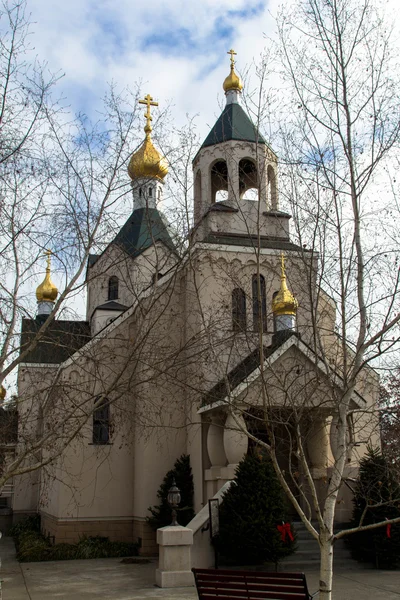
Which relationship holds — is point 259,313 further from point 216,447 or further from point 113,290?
point 113,290

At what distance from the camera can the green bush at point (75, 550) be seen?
16.5 m

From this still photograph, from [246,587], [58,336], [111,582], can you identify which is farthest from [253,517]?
[58,336]

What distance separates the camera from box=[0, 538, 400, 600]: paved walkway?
11.2 m

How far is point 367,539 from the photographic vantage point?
1380 cm

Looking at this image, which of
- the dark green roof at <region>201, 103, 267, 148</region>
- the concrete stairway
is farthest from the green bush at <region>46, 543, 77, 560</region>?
the dark green roof at <region>201, 103, 267, 148</region>

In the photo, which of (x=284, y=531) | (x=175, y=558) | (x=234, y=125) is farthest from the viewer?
(x=234, y=125)

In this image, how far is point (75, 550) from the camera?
1683 centimetres

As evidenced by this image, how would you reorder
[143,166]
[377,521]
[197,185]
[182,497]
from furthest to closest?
[197,185] → [182,497] → [377,521] → [143,166]

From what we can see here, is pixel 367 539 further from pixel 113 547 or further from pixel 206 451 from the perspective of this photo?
pixel 113 547

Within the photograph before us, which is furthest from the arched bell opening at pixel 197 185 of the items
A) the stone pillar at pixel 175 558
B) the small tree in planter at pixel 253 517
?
the stone pillar at pixel 175 558

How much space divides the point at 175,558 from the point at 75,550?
5.45 meters

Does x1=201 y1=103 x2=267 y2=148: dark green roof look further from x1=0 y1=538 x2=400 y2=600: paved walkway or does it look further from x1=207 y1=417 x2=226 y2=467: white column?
x1=0 y1=538 x2=400 y2=600: paved walkway

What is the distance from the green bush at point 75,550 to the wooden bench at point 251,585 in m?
9.61

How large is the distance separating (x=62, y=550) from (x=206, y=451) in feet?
15.4
